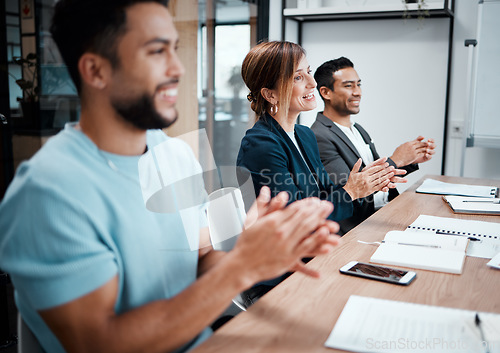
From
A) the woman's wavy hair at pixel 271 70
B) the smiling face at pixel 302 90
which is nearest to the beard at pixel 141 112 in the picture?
the woman's wavy hair at pixel 271 70

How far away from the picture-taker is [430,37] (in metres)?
3.94

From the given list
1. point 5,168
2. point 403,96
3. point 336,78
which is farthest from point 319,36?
point 5,168

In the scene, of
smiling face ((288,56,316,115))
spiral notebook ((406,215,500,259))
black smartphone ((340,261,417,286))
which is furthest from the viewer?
smiling face ((288,56,316,115))

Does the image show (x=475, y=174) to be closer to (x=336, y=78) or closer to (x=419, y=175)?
(x=419, y=175)

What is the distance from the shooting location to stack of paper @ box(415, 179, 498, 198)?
7.98 ft

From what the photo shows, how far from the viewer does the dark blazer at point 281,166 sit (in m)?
1.92

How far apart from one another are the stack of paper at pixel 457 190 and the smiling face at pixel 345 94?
2.05ft

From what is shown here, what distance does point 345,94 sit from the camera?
294cm

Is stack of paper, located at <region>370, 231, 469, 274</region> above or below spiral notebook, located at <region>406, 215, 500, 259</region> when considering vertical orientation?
above

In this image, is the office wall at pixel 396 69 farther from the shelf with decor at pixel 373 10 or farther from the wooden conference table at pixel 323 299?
the wooden conference table at pixel 323 299

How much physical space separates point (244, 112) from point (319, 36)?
1115 mm

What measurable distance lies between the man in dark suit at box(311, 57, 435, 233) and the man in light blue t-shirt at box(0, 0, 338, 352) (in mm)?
1518

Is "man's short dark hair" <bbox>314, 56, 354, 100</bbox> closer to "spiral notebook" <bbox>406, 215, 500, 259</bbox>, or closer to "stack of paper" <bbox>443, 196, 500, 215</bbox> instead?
"stack of paper" <bbox>443, 196, 500, 215</bbox>

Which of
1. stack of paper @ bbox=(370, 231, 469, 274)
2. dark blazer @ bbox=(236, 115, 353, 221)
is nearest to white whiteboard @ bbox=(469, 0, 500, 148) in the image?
dark blazer @ bbox=(236, 115, 353, 221)
